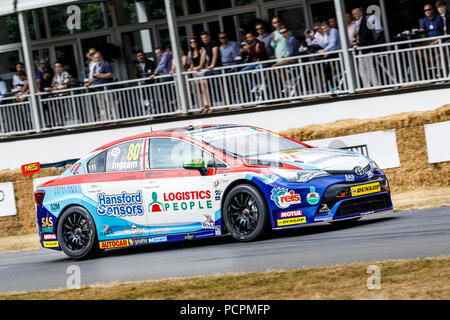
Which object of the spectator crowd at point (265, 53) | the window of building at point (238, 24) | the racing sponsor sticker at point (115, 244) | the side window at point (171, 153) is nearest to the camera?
the side window at point (171, 153)

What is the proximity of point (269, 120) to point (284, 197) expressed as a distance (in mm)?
8057

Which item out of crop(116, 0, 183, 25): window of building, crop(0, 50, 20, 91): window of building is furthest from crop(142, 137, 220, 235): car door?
crop(0, 50, 20, 91): window of building

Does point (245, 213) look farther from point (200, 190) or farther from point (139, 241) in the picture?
point (139, 241)

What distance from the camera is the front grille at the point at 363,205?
10.9 meters

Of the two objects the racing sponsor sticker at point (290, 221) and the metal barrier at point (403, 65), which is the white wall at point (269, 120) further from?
the racing sponsor sticker at point (290, 221)

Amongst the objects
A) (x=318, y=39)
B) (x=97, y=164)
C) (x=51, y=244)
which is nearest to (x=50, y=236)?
(x=51, y=244)

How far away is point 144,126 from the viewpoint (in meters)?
20.2

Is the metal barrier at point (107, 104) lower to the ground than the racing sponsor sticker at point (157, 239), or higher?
higher

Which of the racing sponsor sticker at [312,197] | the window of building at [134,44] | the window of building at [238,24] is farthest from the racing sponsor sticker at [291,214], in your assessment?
the window of building at [134,44]

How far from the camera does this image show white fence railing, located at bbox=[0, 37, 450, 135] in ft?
59.3

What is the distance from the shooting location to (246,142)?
12.0 metres

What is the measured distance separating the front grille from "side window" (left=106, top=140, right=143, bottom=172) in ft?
9.98

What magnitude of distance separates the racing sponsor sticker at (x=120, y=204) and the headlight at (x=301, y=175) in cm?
219
